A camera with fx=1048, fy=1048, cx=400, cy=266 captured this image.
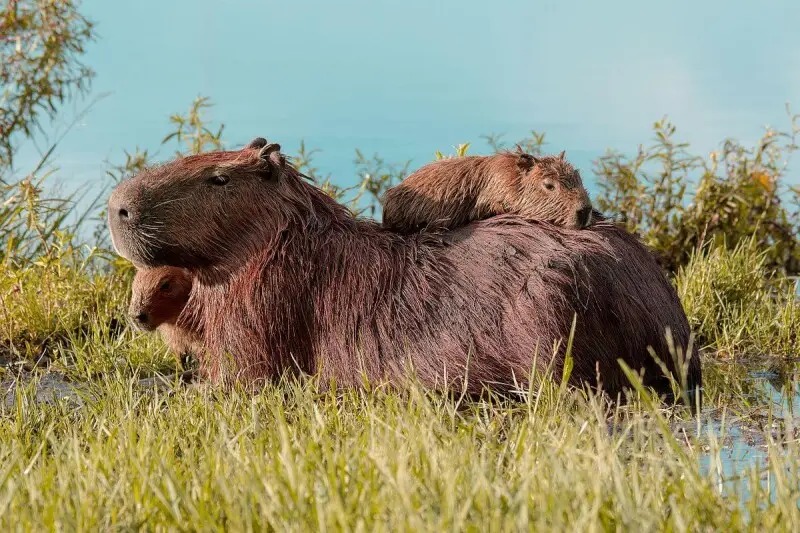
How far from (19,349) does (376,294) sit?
316 cm

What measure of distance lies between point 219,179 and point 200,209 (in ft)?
0.51

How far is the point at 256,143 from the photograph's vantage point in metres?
4.61

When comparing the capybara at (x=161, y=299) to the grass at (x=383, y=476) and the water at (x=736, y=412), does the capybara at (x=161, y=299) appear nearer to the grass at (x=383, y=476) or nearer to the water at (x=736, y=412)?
the water at (x=736, y=412)

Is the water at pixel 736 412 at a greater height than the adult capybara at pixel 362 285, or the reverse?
the adult capybara at pixel 362 285

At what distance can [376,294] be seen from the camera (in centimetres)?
443

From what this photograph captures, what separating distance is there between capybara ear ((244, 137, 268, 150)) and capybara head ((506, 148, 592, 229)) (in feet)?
3.66

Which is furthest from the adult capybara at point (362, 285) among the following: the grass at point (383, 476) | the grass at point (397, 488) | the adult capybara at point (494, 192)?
the grass at point (397, 488)

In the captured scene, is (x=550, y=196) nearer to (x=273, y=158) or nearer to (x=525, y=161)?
(x=525, y=161)

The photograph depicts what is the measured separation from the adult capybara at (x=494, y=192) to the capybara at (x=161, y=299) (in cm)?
110

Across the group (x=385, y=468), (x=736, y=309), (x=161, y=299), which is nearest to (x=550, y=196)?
(x=161, y=299)

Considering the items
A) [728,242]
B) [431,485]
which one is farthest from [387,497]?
[728,242]

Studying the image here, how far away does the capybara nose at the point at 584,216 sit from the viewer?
15.2 ft

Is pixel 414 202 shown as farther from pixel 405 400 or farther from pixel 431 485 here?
pixel 431 485

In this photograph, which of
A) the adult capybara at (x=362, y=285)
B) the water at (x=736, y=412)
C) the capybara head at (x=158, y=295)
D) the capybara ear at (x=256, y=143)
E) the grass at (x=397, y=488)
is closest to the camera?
the grass at (x=397, y=488)
